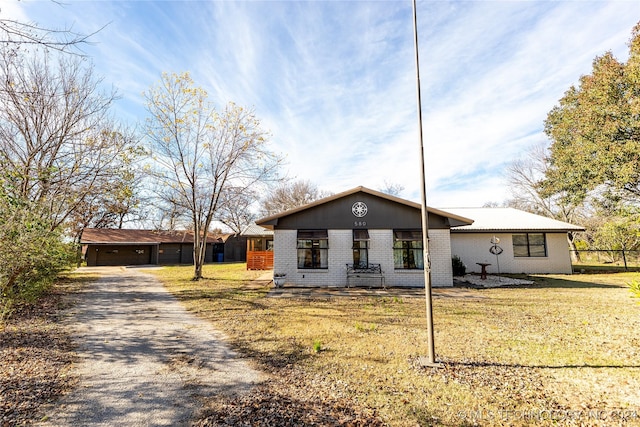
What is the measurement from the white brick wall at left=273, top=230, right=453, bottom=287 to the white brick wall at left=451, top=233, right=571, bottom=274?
5.48 metres

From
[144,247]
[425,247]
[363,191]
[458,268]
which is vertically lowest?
[458,268]

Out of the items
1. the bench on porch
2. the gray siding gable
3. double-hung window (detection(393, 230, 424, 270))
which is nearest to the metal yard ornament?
the gray siding gable

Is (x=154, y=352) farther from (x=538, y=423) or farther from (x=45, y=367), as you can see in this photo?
(x=538, y=423)

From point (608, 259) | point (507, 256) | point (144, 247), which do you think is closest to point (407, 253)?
point (507, 256)

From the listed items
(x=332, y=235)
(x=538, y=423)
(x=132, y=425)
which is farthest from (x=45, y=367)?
(x=332, y=235)

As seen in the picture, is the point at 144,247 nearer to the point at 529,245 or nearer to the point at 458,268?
the point at 458,268

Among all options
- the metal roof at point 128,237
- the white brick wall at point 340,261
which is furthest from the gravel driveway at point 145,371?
the metal roof at point 128,237

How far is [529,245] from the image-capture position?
58.6ft

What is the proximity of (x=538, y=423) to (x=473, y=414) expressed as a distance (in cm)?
69

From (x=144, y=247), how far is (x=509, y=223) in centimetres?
3487

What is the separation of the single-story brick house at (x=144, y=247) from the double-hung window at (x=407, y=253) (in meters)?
21.7

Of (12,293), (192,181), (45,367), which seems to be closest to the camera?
(45,367)

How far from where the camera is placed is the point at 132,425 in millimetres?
3262

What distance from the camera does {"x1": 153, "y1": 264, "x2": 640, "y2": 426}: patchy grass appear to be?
11.8 feet
